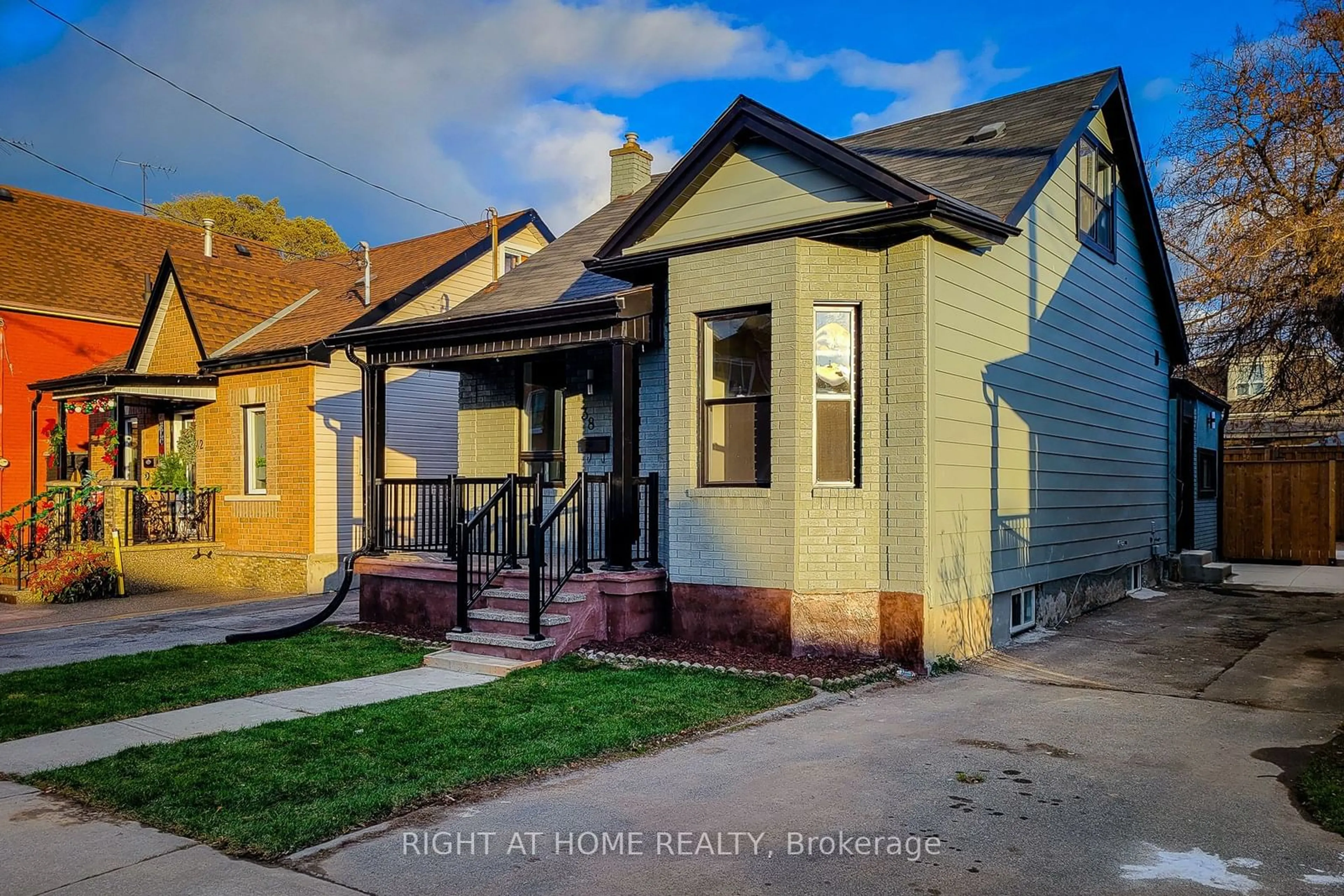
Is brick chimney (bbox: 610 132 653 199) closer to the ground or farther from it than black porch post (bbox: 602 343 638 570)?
farther from it

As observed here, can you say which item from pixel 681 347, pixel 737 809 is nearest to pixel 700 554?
pixel 681 347

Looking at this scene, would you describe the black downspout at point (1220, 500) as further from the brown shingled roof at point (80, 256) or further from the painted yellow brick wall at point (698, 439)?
the brown shingled roof at point (80, 256)

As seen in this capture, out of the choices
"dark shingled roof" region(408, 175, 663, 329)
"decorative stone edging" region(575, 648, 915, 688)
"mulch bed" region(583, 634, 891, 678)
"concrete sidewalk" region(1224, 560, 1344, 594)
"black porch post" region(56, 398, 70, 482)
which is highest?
"dark shingled roof" region(408, 175, 663, 329)

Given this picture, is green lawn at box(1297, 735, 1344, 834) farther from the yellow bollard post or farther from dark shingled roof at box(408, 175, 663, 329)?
the yellow bollard post

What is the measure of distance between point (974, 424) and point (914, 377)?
1.28m

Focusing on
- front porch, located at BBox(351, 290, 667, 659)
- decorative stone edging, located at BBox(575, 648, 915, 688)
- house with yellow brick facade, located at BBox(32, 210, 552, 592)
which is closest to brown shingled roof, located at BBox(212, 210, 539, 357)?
house with yellow brick facade, located at BBox(32, 210, 552, 592)

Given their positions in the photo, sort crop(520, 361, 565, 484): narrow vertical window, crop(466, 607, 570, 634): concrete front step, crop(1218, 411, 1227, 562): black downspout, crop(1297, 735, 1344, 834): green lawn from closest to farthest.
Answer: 1. crop(1297, 735, 1344, 834): green lawn
2. crop(466, 607, 570, 634): concrete front step
3. crop(520, 361, 565, 484): narrow vertical window
4. crop(1218, 411, 1227, 562): black downspout

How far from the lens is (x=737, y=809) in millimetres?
5137

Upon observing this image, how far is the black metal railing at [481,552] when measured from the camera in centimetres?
974

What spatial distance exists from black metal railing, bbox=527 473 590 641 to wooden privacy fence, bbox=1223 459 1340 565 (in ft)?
48.4

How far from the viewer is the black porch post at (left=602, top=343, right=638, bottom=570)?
32.9ft

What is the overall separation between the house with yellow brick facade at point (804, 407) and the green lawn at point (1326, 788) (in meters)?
3.24

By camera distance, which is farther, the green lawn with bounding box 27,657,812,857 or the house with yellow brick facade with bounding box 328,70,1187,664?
the house with yellow brick facade with bounding box 328,70,1187,664

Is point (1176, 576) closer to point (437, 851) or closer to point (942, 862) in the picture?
point (942, 862)
